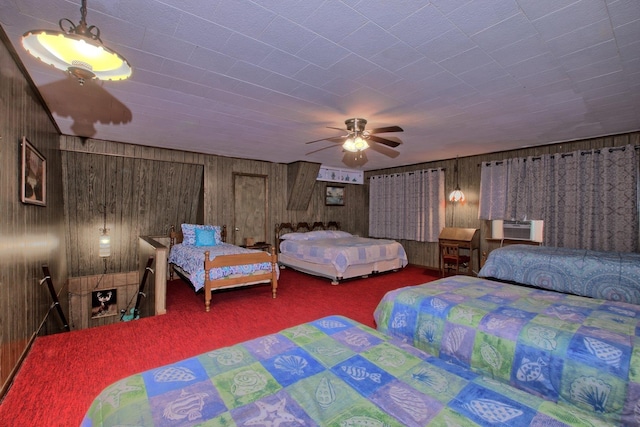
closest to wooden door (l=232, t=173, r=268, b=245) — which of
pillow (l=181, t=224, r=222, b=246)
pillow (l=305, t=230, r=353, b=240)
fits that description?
pillow (l=181, t=224, r=222, b=246)

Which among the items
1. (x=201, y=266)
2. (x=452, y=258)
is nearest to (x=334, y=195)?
(x=452, y=258)

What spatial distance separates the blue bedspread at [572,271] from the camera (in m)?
3.18

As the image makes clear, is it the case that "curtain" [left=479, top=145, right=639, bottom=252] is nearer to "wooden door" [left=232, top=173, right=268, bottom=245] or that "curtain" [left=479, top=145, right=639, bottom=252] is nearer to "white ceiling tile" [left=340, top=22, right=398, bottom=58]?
"white ceiling tile" [left=340, top=22, right=398, bottom=58]

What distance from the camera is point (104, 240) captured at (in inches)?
194

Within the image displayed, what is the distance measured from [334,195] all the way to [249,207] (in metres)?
2.48

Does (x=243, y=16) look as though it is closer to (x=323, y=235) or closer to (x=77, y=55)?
(x=77, y=55)

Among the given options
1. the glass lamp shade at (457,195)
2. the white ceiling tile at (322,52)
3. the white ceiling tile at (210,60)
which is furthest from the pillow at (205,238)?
the glass lamp shade at (457,195)

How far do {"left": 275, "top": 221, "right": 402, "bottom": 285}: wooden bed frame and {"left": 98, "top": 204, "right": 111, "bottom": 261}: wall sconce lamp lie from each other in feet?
10.6

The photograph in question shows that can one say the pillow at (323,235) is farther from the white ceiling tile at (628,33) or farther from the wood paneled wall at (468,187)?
the white ceiling tile at (628,33)

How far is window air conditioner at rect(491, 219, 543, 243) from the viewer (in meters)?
5.31

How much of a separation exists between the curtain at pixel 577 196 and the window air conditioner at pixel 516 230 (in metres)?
0.28

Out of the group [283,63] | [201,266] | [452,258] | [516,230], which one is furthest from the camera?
[452,258]

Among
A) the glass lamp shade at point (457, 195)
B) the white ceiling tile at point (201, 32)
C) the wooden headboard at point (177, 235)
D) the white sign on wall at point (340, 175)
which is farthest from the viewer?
the white sign on wall at point (340, 175)

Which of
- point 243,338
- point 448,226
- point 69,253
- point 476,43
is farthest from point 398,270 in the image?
point 69,253
